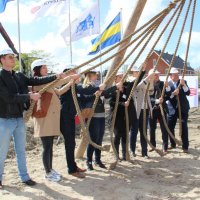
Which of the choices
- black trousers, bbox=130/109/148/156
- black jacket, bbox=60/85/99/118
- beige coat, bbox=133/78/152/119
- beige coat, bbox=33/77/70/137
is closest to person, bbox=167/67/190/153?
beige coat, bbox=133/78/152/119

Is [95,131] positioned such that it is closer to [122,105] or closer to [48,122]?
[122,105]

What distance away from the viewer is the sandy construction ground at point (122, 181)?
4203 mm

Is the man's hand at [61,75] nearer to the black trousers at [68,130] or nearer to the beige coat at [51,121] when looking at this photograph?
the beige coat at [51,121]

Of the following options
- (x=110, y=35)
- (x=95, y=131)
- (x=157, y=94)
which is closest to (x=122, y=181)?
(x=95, y=131)

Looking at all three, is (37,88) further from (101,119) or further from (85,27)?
(85,27)

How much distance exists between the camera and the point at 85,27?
39.2 ft

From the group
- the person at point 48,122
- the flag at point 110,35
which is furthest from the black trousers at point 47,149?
the flag at point 110,35

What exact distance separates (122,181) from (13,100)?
1784 millimetres

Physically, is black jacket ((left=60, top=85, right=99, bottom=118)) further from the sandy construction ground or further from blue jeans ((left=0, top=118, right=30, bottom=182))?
the sandy construction ground

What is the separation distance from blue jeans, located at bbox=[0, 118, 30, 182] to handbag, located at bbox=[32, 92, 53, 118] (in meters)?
0.25

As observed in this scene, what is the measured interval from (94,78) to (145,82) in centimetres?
129

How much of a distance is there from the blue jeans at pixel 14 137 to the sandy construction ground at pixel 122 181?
0.26 meters

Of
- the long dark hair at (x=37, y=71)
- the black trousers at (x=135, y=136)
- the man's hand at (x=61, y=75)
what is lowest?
the black trousers at (x=135, y=136)

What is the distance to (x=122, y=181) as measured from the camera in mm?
4789
